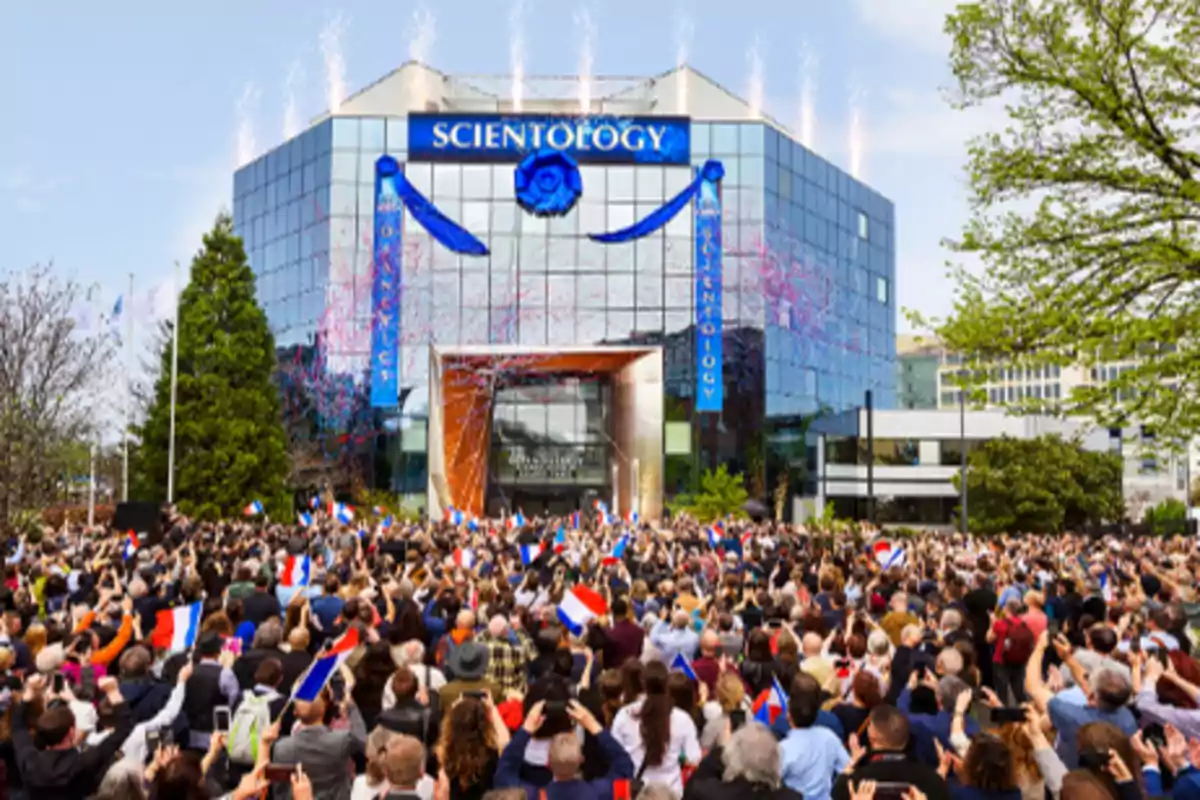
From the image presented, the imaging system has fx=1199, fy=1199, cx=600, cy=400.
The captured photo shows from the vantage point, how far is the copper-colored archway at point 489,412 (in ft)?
183

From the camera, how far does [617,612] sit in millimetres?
11500

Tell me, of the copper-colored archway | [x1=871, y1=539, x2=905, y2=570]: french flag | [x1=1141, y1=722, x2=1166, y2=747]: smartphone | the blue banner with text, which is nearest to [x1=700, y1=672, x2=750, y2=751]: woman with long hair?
[x1=1141, y1=722, x2=1166, y2=747]: smartphone

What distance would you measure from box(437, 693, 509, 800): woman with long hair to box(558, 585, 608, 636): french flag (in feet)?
13.7

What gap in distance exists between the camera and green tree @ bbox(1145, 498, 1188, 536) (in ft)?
177

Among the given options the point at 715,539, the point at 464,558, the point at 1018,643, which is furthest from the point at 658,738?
the point at 715,539

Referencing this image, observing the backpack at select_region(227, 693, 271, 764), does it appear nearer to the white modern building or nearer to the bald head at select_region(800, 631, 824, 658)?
the bald head at select_region(800, 631, 824, 658)

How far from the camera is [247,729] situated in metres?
7.93

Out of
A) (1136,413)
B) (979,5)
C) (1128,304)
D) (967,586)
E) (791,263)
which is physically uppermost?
(791,263)

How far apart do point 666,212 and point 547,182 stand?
5820mm

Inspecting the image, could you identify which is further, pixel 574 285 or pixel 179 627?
pixel 574 285

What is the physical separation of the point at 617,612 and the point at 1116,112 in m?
8.65

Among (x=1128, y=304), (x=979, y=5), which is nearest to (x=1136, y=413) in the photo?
(x=1128, y=304)

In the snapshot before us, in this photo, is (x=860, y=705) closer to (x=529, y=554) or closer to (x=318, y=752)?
(x=318, y=752)

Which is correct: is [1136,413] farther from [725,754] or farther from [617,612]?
[725,754]
